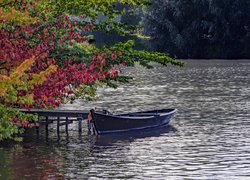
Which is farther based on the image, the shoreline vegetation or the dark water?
the shoreline vegetation

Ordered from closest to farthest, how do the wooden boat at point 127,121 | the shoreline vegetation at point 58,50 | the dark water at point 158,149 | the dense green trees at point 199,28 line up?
the dark water at point 158,149 → the shoreline vegetation at point 58,50 → the wooden boat at point 127,121 → the dense green trees at point 199,28

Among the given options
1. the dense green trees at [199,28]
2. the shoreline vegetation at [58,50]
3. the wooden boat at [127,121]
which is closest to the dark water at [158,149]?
the wooden boat at [127,121]

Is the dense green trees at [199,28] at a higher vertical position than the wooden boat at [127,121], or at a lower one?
higher

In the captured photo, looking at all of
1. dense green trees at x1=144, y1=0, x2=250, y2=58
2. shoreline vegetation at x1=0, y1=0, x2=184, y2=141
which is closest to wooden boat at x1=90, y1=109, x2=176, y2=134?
shoreline vegetation at x1=0, y1=0, x2=184, y2=141

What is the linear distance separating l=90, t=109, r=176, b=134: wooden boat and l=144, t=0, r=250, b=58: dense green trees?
276 feet

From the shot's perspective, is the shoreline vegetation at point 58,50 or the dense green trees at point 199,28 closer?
the shoreline vegetation at point 58,50

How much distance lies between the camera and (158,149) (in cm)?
4356

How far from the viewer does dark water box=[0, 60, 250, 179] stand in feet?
119

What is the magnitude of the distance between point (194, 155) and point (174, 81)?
56815 millimetres

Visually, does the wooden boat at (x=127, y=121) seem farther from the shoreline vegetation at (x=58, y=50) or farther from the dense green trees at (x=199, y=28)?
the dense green trees at (x=199, y=28)

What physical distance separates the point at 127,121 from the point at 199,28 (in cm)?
9335

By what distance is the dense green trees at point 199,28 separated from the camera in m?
137

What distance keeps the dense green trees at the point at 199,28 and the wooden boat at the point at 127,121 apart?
8400 centimetres

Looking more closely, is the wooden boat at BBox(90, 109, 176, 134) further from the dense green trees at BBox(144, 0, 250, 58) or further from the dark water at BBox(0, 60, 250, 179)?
the dense green trees at BBox(144, 0, 250, 58)
